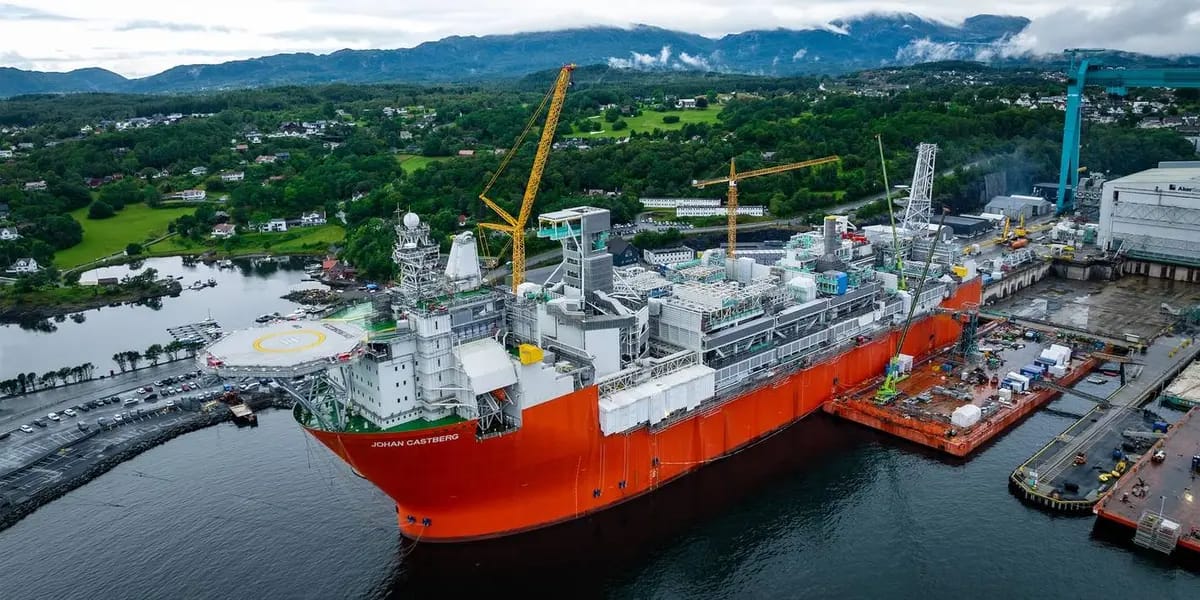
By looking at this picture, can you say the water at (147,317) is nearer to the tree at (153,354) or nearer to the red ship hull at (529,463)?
the tree at (153,354)

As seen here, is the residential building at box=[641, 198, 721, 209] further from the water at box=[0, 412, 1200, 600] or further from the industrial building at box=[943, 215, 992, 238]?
the water at box=[0, 412, 1200, 600]

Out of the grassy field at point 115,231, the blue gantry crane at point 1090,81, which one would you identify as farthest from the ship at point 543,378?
the grassy field at point 115,231

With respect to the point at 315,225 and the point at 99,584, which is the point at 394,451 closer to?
the point at 99,584

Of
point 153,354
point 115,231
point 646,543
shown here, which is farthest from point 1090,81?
point 115,231

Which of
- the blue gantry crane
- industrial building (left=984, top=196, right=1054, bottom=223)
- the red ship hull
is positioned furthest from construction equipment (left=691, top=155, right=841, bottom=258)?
the blue gantry crane

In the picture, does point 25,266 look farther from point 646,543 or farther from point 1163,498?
point 1163,498

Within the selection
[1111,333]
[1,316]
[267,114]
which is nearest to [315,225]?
[1,316]
